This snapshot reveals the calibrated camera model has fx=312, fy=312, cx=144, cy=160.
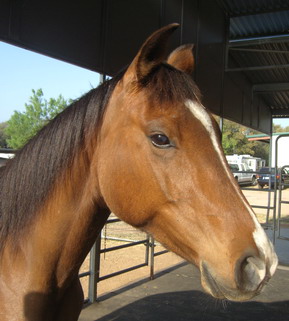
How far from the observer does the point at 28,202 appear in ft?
5.23

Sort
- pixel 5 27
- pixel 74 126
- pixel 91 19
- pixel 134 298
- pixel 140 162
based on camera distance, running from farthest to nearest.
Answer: pixel 134 298 → pixel 91 19 → pixel 5 27 → pixel 74 126 → pixel 140 162

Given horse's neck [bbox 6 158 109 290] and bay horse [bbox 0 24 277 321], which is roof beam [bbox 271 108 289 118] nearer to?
bay horse [bbox 0 24 277 321]

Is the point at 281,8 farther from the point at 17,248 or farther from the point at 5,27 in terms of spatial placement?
the point at 17,248

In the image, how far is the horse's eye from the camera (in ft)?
4.36

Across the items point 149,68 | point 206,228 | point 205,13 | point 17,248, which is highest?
point 205,13

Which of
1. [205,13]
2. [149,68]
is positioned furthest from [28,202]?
[205,13]

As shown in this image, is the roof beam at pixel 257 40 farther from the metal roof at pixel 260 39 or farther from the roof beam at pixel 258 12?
the roof beam at pixel 258 12

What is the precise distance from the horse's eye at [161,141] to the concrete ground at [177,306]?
3.02 m

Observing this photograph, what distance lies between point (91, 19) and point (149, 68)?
9.22 ft

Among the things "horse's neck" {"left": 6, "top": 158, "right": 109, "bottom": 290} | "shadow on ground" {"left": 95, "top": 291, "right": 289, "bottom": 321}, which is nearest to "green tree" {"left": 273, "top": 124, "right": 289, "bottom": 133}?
"shadow on ground" {"left": 95, "top": 291, "right": 289, "bottom": 321}

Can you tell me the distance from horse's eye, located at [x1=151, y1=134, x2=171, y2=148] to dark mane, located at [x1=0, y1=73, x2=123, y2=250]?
355 millimetres

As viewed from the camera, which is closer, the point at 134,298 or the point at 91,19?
the point at 91,19

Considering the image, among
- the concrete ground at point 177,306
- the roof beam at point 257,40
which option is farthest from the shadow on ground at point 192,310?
the roof beam at point 257,40

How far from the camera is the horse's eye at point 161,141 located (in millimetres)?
1330
